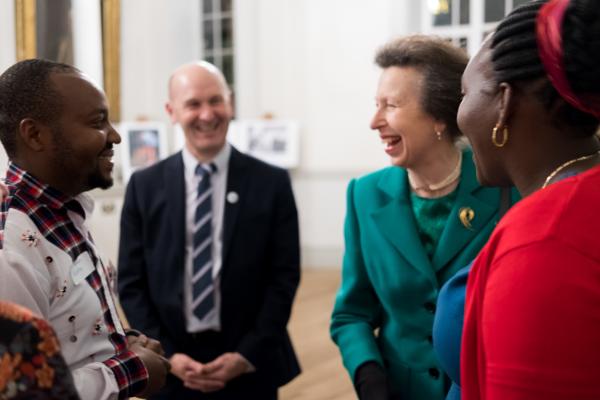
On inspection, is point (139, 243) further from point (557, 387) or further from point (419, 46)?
point (557, 387)

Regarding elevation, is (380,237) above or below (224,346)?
above

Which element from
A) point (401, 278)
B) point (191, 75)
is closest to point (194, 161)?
point (191, 75)

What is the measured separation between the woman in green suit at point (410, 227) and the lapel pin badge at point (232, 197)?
0.62 metres

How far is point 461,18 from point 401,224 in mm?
7653

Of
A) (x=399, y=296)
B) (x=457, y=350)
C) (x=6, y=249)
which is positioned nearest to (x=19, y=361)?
(x=6, y=249)

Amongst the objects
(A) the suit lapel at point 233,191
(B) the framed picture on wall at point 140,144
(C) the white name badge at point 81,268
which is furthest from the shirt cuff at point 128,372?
(B) the framed picture on wall at point 140,144

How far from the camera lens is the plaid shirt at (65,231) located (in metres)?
1.48

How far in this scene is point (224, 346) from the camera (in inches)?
102

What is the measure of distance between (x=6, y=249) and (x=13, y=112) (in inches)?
12.3

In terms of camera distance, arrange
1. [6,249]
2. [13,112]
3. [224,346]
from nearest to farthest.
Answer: [6,249] → [13,112] → [224,346]

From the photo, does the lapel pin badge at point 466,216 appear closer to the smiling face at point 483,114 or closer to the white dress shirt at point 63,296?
the smiling face at point 483,114

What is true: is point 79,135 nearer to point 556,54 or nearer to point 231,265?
point 556,54

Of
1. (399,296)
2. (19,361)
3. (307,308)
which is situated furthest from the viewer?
(307,308)

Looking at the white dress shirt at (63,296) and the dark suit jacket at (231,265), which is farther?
the dark suit jacket at (231,265)
